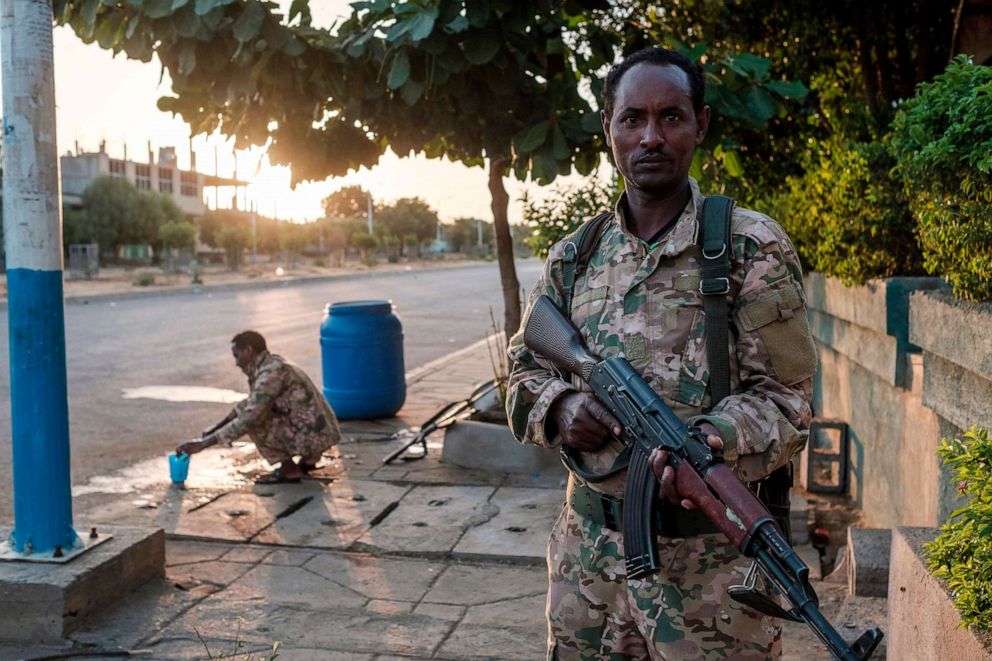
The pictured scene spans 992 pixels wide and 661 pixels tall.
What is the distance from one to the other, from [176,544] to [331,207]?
102032mm

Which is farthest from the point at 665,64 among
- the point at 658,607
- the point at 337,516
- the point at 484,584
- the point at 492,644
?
the point at 337,516

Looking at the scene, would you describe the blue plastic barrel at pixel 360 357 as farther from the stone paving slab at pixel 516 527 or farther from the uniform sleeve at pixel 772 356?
the uniform sleeve at pixel 772 356

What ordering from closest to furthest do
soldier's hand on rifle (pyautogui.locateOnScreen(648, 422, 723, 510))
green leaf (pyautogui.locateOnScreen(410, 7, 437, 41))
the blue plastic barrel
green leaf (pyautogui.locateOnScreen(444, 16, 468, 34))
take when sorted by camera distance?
soldier's hand on rifle (pyautogui.locateOnScreen(648, 422, 723, 510)), green leaf (pyautogui.locateOnScreen(410, 7, 437, 41)), green leaf (pyautogui.locateOnScreen(444, 16, 468, 34)), the blue plastic barrel

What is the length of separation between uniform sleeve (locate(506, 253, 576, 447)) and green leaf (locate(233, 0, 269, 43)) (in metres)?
3.28

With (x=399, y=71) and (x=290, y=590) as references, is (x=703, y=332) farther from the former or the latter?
(x=399, y=71)

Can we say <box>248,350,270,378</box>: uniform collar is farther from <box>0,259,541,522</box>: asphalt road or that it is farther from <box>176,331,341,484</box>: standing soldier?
<box>0,259,541,522</box>: asphalt road

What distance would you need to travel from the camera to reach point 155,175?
75312 millimetres

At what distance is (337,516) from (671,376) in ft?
12.6

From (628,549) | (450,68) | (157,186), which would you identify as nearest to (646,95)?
(628,549)

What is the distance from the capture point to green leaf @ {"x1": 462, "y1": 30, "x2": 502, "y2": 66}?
191 inches

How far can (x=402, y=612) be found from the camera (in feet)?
13.2

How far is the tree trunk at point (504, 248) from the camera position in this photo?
700cm

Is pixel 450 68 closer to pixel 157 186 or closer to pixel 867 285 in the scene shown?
pixel 867 285

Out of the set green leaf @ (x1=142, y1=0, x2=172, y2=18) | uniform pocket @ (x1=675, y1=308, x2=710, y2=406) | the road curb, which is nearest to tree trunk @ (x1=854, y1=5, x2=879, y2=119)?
green leaf @ (x1=142, y1=0, x2=172, y2=18)
